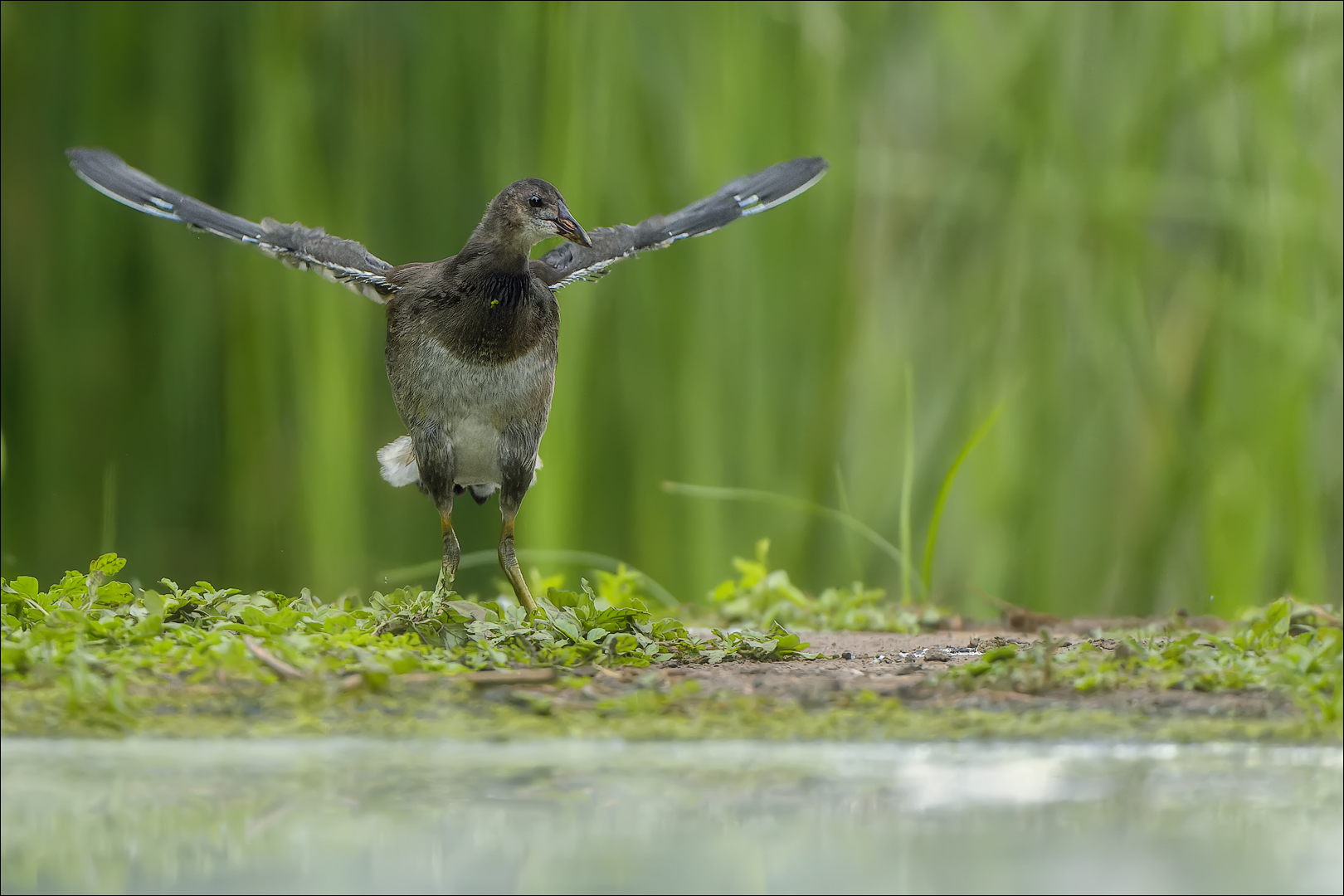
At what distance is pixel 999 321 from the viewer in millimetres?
3447

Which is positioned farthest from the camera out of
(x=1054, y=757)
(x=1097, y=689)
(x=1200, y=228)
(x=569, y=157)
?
(x=1200, y=228)

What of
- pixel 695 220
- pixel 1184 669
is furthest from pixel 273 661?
pixel 695 220

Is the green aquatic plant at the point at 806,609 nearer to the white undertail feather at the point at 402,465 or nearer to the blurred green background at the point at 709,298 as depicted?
the white undertail feather at the point at 402,465

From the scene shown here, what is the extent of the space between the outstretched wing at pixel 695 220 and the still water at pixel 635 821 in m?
1.36

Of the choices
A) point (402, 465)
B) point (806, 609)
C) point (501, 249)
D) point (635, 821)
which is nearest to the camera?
point (635, 821)

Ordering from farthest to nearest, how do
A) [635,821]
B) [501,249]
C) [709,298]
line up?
[709,298]
[501,249]
[635,821]

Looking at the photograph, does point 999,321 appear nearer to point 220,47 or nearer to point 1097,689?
point 220,47

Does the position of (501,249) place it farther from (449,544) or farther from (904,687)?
(904,687)

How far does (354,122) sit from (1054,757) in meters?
2.82

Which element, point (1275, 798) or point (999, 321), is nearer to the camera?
point (1275, 798)

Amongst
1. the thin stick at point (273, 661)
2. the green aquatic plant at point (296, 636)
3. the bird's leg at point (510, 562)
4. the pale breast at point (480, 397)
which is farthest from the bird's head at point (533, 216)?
the thin stick at point (273, 661)

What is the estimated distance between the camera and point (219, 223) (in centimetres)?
209

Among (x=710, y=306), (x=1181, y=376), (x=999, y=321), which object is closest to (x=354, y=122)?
(x=710, y=306)

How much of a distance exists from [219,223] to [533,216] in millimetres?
471
